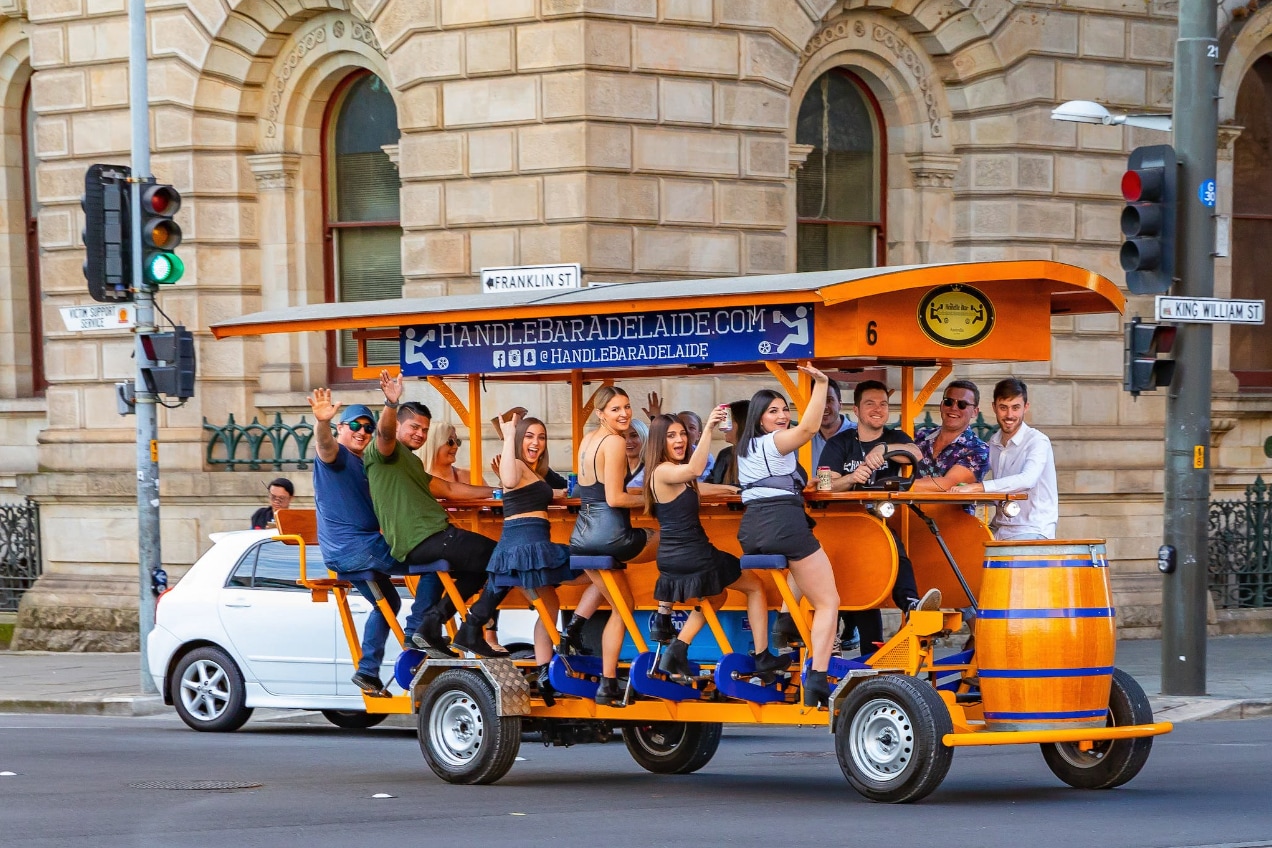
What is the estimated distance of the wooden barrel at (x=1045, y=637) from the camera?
10.0 meters

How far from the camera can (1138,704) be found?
1053cm

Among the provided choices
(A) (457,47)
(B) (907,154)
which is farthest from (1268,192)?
(A) (457,47)

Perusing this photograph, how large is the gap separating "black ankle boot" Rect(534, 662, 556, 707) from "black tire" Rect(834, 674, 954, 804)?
196 centimetres

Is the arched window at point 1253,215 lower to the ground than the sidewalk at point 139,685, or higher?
higher

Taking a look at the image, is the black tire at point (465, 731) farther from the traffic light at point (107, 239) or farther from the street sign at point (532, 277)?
the traffic light at point (107, 239)

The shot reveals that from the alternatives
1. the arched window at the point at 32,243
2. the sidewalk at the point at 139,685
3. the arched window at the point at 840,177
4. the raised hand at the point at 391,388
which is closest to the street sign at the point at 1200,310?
the sidewalk at the point at 139,685

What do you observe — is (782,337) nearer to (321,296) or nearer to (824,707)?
(824,707)

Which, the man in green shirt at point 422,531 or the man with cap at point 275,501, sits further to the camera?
the man with cap at point 275,501

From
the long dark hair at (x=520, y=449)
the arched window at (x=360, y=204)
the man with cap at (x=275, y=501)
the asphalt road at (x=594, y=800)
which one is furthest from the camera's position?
the arched window at (x=360, y=204)

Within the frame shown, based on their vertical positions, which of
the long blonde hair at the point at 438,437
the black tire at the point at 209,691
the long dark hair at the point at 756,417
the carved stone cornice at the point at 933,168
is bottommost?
the black tire at the point at 209,691

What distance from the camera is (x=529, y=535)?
11.5 m

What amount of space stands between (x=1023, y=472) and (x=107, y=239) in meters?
8.06

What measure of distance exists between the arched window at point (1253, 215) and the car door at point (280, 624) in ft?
40.5

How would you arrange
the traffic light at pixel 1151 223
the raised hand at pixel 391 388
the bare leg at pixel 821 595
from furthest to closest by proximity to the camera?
the traffic light at pixel 1151 223 < the raised hand at pixel 391 388 < the bare leg at pixel 821 595
